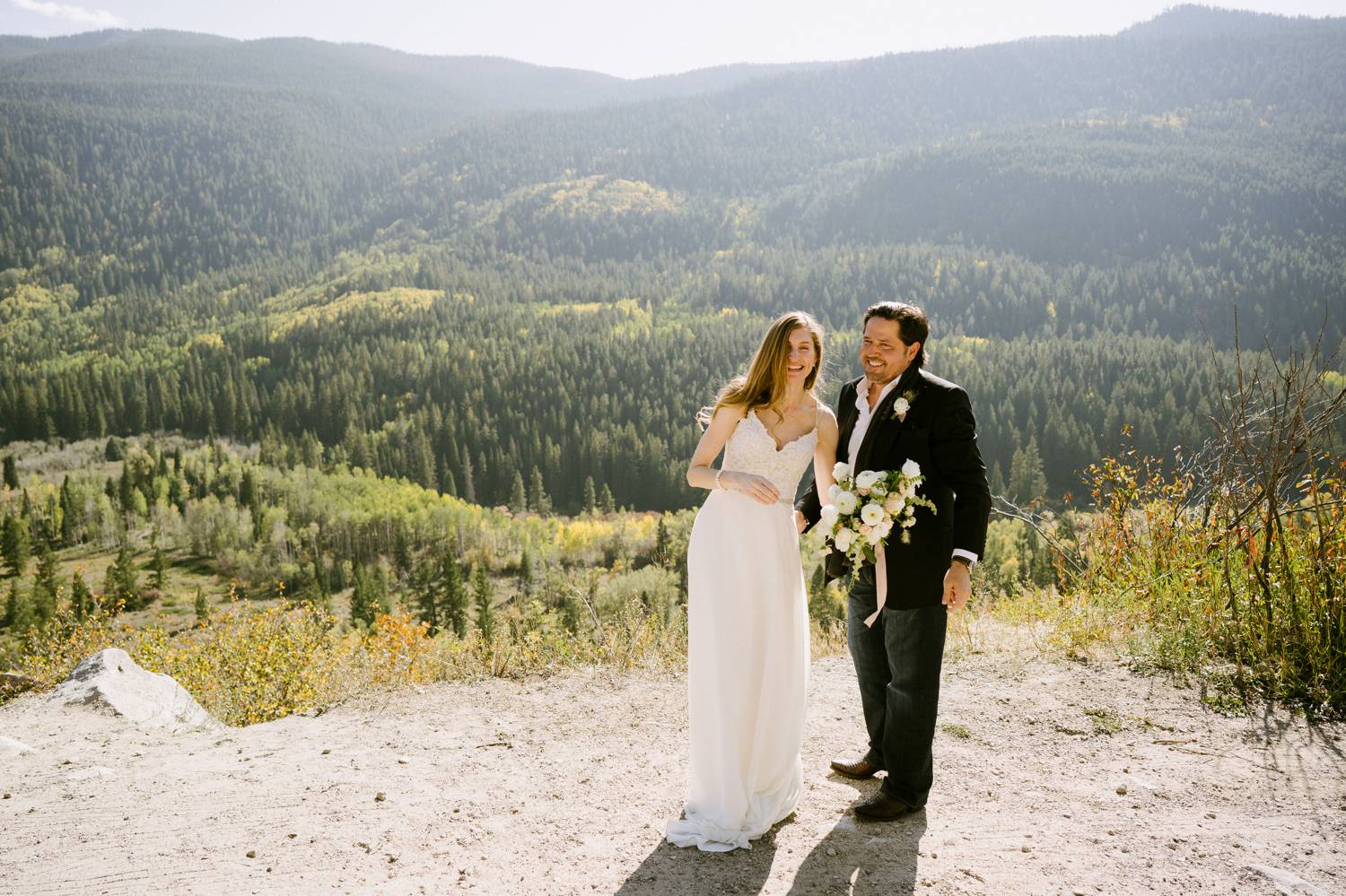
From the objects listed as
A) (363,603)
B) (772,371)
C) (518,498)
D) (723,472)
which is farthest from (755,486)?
(518,498)

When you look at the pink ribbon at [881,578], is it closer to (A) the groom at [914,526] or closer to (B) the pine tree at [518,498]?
(A) the groom at [914,526]

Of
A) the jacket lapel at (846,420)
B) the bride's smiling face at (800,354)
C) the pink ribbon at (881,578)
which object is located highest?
the bride's smiling face at (800,354)

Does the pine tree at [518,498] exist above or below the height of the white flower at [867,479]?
below

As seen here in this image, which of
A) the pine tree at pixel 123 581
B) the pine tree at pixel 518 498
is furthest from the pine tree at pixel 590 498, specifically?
the pine tree at pixel 123 581

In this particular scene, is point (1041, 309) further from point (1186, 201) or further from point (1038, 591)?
point (1038, 591)

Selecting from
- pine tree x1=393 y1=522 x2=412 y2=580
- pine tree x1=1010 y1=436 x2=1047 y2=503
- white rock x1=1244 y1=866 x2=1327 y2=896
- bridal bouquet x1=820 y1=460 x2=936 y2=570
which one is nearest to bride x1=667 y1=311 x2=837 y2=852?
bridal bouquet x1=820 y1=460 x2=936 y2=570

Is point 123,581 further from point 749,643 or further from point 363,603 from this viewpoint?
point 749,643

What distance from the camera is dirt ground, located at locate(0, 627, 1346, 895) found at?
3709 millimetres

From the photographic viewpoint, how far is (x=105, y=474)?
92500 millimetres

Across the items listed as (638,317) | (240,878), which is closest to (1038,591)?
(240,878)

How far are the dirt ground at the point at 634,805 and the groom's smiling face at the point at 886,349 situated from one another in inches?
89.0

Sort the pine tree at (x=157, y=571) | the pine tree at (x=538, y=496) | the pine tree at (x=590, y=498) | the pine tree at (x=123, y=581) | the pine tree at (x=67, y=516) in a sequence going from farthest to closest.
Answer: the pine tree at (x=538, y=496) < the pine tree at (x=590, y=498) < the pine tree at (x=67, y=516) < the pine tree at (x=157, y=571) < the pine tree at (x=123, y=581)

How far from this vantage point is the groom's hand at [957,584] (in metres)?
3.82

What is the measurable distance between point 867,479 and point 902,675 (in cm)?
110
